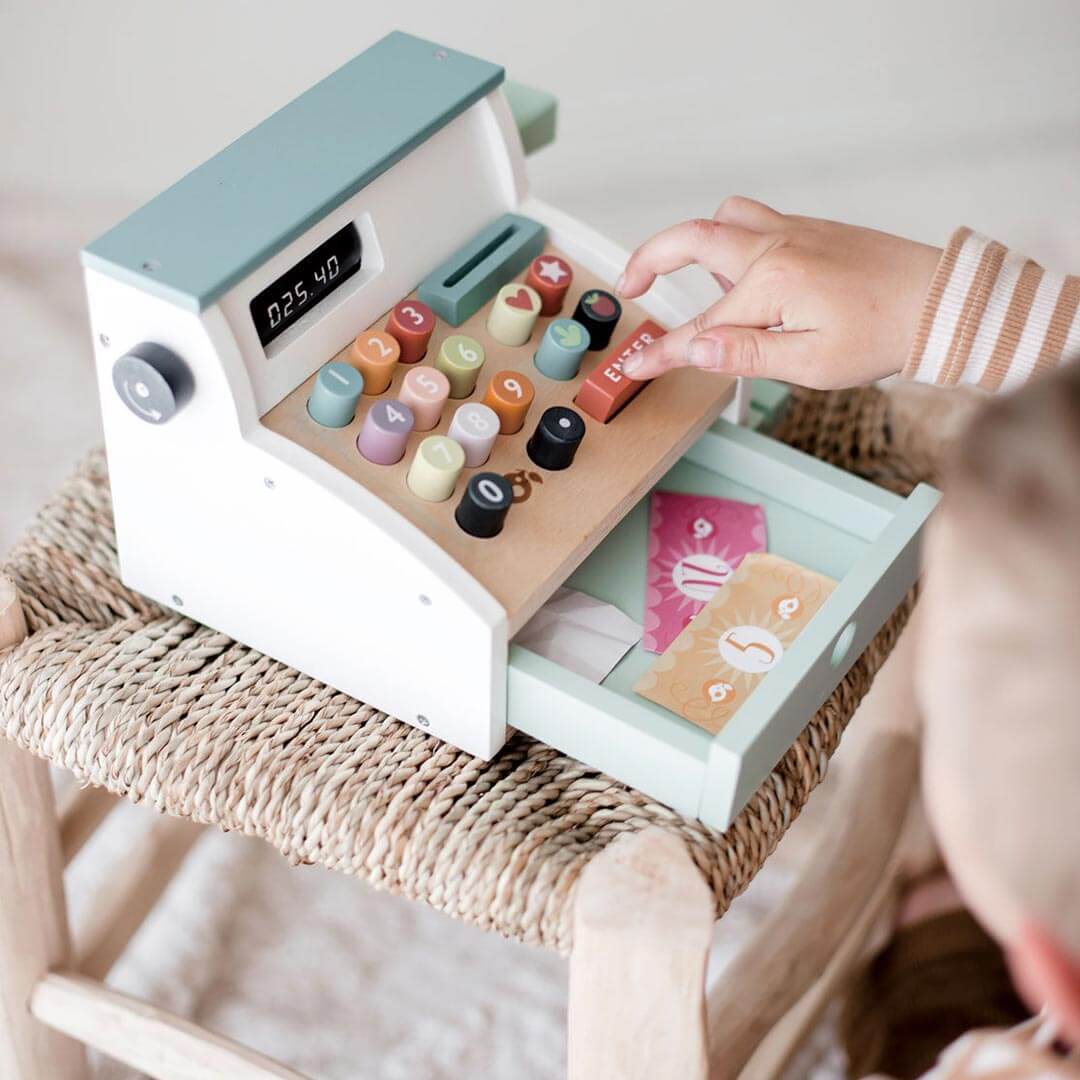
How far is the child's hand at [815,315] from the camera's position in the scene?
69 cm

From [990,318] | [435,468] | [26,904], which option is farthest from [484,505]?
[26,904]

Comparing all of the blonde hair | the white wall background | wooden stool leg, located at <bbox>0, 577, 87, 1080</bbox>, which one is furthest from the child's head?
the white wall background

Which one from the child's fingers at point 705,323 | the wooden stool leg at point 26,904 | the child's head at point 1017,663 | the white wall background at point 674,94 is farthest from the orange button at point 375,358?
the white wall background at point 674,94

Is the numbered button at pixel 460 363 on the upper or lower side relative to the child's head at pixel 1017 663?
lower

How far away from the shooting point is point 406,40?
0.77 m

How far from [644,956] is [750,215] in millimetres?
366

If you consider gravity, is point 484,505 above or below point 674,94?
above

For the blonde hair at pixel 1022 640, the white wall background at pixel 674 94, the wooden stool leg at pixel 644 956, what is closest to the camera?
the blonde hair at pixel 1022 640

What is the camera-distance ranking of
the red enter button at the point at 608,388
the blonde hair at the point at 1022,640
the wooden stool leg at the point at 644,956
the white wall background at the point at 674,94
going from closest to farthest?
the blonde hair at the point at 1022,640 < the wooden stool leg at the point at 644,956 < the red enter button at the point at 608,388 < the white wall background at the point at 674,94

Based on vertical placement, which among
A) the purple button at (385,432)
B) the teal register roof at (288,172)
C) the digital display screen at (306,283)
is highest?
the teal register roof at (288,172)

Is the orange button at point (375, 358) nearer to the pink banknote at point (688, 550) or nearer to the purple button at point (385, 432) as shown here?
the purple button at point (385, 432)

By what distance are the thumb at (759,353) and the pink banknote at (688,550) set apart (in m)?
0.10

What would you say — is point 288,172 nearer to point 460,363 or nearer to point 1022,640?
point 460,363

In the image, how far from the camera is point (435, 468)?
651 millimetres
